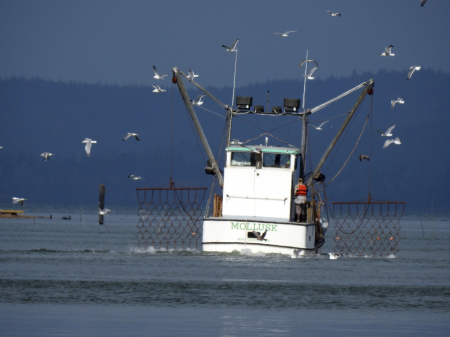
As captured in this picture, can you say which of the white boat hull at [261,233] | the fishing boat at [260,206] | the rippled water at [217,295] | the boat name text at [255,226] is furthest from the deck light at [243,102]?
the rippled water at [217,295]

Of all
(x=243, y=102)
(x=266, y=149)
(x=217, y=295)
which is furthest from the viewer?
(x=243, y=102)

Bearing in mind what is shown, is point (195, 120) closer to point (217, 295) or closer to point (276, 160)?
point (276, 160)

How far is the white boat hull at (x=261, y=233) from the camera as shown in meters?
43.2

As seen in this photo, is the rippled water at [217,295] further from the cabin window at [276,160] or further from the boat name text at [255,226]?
the cabin window at [276,160]

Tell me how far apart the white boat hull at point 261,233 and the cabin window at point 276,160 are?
3760 mm

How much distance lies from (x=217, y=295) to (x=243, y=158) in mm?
14881

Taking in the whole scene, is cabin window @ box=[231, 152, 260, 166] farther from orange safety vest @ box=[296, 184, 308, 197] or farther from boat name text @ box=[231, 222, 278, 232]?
boat name text @ box=[231, 222, 278, 232]

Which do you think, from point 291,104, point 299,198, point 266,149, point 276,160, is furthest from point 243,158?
point 291,104

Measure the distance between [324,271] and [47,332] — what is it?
20.2 meters

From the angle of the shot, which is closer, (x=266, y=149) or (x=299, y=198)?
(x=299, y=198)

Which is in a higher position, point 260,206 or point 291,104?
point 291,104

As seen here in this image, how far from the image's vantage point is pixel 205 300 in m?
30.9

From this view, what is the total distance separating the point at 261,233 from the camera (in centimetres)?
4325

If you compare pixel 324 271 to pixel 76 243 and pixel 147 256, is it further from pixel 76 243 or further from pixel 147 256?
pixel 76 243
